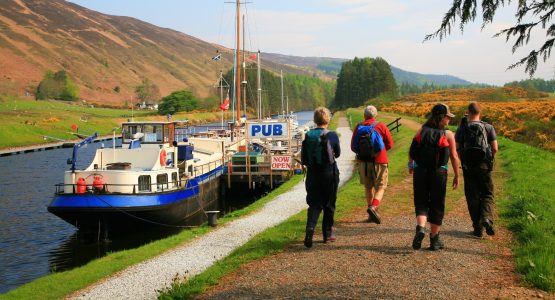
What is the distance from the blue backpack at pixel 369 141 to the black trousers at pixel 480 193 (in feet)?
5.61

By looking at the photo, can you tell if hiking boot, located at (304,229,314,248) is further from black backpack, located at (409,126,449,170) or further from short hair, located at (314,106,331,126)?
black backpack, located at (409,126,449,170)

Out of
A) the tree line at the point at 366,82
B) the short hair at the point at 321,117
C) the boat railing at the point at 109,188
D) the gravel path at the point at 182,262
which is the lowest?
the gravel path at the point at 182,262

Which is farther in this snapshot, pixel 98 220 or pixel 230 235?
pixel 98 220

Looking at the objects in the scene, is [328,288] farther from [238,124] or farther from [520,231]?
[238,124]

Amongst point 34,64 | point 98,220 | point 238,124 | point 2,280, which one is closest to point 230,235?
point 2,280

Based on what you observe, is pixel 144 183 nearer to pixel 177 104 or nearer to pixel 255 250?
pixel 255 250

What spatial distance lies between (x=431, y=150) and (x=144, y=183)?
15981mm

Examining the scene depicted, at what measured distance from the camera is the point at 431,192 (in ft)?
29.6

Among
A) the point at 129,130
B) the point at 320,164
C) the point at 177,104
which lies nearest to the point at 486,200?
the point at 320,164

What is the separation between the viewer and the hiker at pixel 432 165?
8938 mm

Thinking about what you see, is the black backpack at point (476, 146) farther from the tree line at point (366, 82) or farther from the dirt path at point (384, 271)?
the tree line at point (366, 82)

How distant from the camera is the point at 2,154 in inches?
2295

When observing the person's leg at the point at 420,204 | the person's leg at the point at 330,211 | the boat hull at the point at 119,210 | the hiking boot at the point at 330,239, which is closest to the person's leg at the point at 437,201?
the person's leg at the point at 420,204

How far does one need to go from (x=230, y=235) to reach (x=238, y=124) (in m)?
31.5
